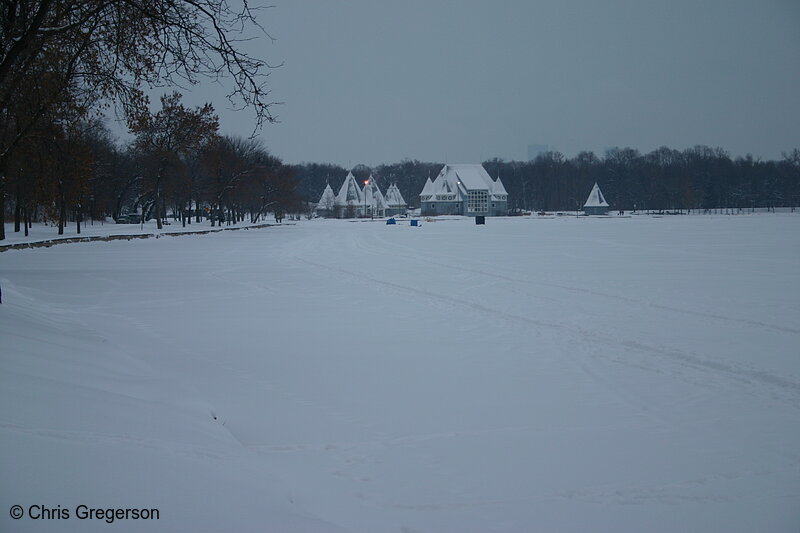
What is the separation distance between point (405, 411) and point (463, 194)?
13294 centimetres

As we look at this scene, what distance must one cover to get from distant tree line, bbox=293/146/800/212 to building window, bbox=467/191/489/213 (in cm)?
1673

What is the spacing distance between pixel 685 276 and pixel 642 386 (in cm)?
1371

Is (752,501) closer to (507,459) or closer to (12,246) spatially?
(507,459)

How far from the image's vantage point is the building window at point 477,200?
450 ft

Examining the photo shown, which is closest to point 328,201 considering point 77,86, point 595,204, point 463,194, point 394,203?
point 394,203

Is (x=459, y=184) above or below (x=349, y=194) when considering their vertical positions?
above

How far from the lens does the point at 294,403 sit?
7645 millimetres

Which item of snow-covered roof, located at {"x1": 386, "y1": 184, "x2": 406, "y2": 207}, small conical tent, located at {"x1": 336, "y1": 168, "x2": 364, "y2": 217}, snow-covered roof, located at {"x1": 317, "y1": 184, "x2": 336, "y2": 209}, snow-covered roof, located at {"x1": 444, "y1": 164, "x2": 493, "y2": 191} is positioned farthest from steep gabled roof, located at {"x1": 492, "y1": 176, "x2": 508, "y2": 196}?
snow-covered roof, located at {"x1": 317, "y1": 184, "x2": 336, "y2": 209}

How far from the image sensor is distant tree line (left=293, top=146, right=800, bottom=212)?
6048 inches

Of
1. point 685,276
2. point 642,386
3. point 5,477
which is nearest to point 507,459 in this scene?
point 642,386

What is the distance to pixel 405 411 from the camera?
7410mm

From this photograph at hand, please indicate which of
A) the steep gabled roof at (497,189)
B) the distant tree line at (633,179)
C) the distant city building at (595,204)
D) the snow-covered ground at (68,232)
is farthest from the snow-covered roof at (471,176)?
the snow-covered ground at (68,232)

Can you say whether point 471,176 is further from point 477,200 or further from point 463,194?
point 477,200

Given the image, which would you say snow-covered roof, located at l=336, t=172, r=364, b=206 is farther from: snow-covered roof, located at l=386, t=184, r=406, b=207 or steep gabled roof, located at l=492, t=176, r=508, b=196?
steep gabled roof, located at l=492, t=176, r=508, b=196
